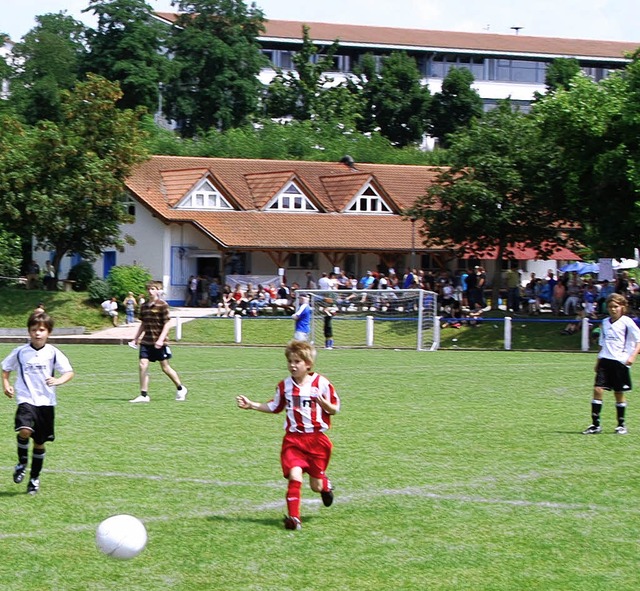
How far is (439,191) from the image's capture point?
44.4 meters

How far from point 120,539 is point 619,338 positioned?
861 cm

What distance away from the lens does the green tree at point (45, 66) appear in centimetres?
7181

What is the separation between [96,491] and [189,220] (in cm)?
4134

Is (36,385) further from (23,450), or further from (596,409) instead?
(596,409)

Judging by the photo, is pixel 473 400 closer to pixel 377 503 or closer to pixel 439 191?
pixel 377 503

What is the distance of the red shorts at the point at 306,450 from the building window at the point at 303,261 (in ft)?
149

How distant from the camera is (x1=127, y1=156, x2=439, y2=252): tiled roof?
52281mm

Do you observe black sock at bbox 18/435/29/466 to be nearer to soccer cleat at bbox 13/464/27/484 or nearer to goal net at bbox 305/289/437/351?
soccer cleat at bbox 13/464/27/484

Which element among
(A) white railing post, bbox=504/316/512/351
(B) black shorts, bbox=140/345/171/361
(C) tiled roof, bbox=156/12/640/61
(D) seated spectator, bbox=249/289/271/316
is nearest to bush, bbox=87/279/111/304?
(D) seated spectator, bbox=249/289/271/316

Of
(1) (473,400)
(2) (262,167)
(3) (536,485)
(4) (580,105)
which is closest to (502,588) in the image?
(3) (536,485)

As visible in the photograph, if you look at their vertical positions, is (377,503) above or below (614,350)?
below

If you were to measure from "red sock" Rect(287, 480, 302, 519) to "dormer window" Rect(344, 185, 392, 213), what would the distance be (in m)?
48.3

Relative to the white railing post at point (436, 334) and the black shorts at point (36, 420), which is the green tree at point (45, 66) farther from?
the black shorts at point (36, 420)

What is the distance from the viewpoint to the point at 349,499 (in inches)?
401
